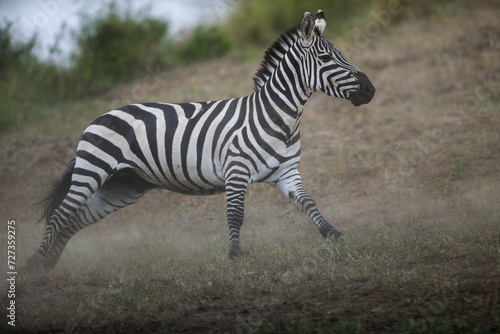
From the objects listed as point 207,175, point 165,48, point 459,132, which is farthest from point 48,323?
point 165,48

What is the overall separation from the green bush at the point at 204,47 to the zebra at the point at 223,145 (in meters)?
10.6

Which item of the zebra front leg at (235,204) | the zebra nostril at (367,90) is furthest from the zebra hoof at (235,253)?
the zebra nostril at (367,90)

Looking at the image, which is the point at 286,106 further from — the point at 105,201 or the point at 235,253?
the point at 105,201

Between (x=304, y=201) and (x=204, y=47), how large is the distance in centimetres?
1153

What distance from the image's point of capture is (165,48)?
16500 millimetres

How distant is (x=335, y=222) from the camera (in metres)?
7.26

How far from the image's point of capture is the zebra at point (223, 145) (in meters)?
6.00

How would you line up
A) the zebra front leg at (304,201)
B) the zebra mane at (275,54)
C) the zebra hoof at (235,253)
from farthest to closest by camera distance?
the zebra mane at (275,54)
the zebra front leg at (304,201)
the zebra hoof at (235,253)

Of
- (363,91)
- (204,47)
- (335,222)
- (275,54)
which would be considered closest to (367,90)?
(363,91)

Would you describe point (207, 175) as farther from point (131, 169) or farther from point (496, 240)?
point (496, 240)

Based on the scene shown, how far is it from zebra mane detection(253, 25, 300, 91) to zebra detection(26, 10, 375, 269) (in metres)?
0.01

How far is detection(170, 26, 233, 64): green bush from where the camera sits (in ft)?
55.2

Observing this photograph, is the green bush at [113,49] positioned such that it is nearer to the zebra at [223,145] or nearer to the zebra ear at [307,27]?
the zebra at [223,145]

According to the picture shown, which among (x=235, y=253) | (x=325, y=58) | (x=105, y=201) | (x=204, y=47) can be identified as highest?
(x=204, y=47)
